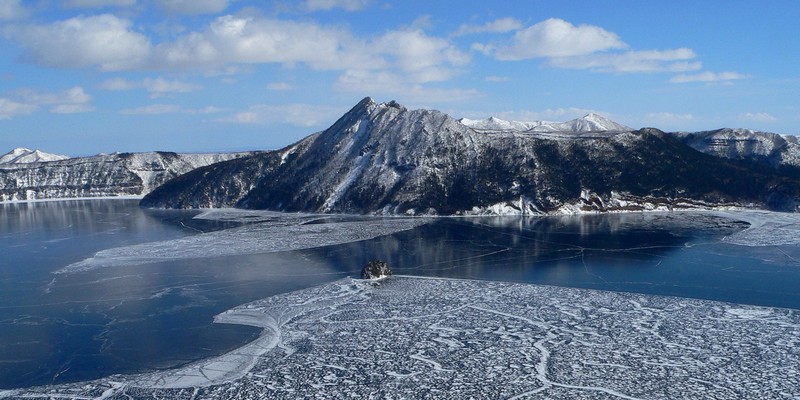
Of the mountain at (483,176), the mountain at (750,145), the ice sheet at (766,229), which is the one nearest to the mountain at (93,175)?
the mountain at (483,176)

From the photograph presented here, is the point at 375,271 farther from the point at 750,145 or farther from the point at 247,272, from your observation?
the point at 750,145

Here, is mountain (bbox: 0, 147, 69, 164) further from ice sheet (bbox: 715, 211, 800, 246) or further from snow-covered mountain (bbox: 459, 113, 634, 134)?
ice sheet (bbox: 715, 211, 800, 246)

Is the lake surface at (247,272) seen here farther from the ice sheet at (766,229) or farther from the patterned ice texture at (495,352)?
the patterned ice texture at (495,352)

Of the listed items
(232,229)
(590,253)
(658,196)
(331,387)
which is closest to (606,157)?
(658,196)

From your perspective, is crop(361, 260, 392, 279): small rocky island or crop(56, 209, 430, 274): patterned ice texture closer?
crop(361, 260, 392, 279): small rocky island

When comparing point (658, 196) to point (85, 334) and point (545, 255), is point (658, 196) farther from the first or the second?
point (85, 334)

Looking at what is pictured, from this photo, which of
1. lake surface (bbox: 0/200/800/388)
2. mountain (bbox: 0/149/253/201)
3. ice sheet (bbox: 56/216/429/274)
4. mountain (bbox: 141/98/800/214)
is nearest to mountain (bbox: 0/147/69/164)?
Result: mountain (bbox: 0/149/253/201)

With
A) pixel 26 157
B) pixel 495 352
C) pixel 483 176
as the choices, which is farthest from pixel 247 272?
pixel 26 157

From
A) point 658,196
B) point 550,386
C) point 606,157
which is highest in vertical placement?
point 606,157
